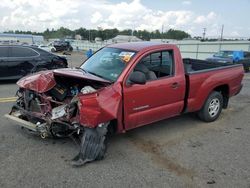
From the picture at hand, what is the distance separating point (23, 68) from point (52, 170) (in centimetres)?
841

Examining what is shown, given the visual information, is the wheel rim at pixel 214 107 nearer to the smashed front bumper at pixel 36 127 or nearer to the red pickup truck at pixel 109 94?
the red pickup truck at pixel 109 94

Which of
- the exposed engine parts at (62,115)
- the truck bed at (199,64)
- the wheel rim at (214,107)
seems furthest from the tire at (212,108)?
the exposed engine parts at (62,115)

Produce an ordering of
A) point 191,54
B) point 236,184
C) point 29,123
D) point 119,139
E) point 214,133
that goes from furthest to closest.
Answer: point 191,54
point 214,133
point 119,139
point 29,123
point 236,184

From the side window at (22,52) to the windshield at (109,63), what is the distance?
22.3 feet

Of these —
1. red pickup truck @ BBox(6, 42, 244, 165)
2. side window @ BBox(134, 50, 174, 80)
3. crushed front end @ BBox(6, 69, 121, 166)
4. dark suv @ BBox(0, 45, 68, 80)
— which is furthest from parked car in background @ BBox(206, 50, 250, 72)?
crushed front end @ BBox(6, 69, 121, 166)

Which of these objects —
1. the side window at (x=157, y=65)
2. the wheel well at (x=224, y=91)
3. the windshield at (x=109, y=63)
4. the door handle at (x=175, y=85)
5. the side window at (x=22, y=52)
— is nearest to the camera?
the windshield at (x=109, y=63)

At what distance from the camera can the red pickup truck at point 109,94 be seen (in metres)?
4.35

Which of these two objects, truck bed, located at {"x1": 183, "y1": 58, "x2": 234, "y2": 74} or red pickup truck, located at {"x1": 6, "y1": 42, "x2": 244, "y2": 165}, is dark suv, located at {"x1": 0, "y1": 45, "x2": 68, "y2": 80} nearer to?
truck bed, located at {"x1": 183, "y1": 58, "x2": 234, "y2": 74}

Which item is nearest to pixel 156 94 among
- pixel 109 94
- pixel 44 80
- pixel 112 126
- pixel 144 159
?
pixel 112 126

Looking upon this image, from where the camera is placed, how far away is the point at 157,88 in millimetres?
5180

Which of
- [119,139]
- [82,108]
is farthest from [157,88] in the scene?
[82,108]

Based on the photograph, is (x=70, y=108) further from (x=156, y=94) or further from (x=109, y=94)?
(x=156, y=94)

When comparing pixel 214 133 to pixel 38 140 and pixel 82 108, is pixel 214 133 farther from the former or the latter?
pixel 38 140

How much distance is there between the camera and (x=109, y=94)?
4.40 meters
